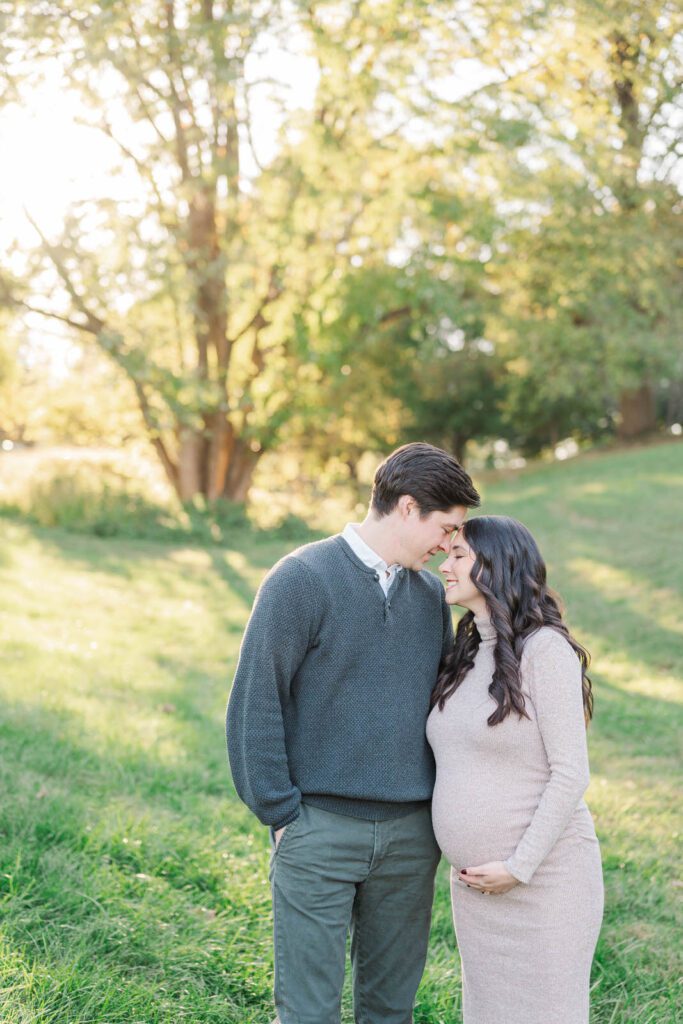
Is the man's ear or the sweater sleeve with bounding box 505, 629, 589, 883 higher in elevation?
the man's ear

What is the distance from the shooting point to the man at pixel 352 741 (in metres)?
2.67

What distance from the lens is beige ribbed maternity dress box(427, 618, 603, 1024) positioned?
268 cm

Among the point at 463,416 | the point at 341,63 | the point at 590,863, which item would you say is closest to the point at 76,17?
the point at 341,63

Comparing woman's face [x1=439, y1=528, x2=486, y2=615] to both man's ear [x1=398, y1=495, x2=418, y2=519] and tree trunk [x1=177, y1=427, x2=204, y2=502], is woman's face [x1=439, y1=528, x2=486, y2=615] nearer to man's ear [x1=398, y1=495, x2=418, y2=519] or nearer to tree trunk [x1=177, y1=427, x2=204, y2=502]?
man's ear [x1=398, y1=495, x2=418, y2=519]

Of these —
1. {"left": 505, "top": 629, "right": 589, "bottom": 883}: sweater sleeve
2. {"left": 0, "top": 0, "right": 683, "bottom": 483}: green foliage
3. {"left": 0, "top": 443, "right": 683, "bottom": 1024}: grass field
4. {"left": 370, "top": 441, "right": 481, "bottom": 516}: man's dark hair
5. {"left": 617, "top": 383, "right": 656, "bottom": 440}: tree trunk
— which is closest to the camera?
{"left": 505, "top": 629, "right": 589, "bottom": 883}: sweater sleeve

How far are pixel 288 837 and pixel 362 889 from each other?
30cm

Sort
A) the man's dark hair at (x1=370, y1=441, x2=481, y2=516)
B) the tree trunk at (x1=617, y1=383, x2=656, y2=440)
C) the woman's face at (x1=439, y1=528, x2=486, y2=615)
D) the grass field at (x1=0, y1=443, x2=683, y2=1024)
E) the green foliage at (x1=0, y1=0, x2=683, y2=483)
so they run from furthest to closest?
the tree trunk at (x1=617, y1=383, x2=656, y2=440) → the green foliage at (x1=0, y1=0, x2=683, y2=483) → the grass field at (x1=0, y1=443, x2=683, y2=1024) → the woman's face at (x1=439, y1=528, x2=486, y2=615) → the man's dark hair at (x1=370, y1=441, x2=481, y2=516)

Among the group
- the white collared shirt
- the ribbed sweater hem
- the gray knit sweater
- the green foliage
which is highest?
the green foliage

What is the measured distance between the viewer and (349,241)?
61.4 ft

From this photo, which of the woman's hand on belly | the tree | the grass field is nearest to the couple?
the woman's hand on belly

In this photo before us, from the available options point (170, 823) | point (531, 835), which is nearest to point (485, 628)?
point (531, 835)

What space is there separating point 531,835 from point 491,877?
0.17 metres

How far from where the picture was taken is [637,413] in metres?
28.4

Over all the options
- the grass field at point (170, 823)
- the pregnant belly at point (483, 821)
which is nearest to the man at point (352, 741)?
the pregnant belly at point (483, 821)
